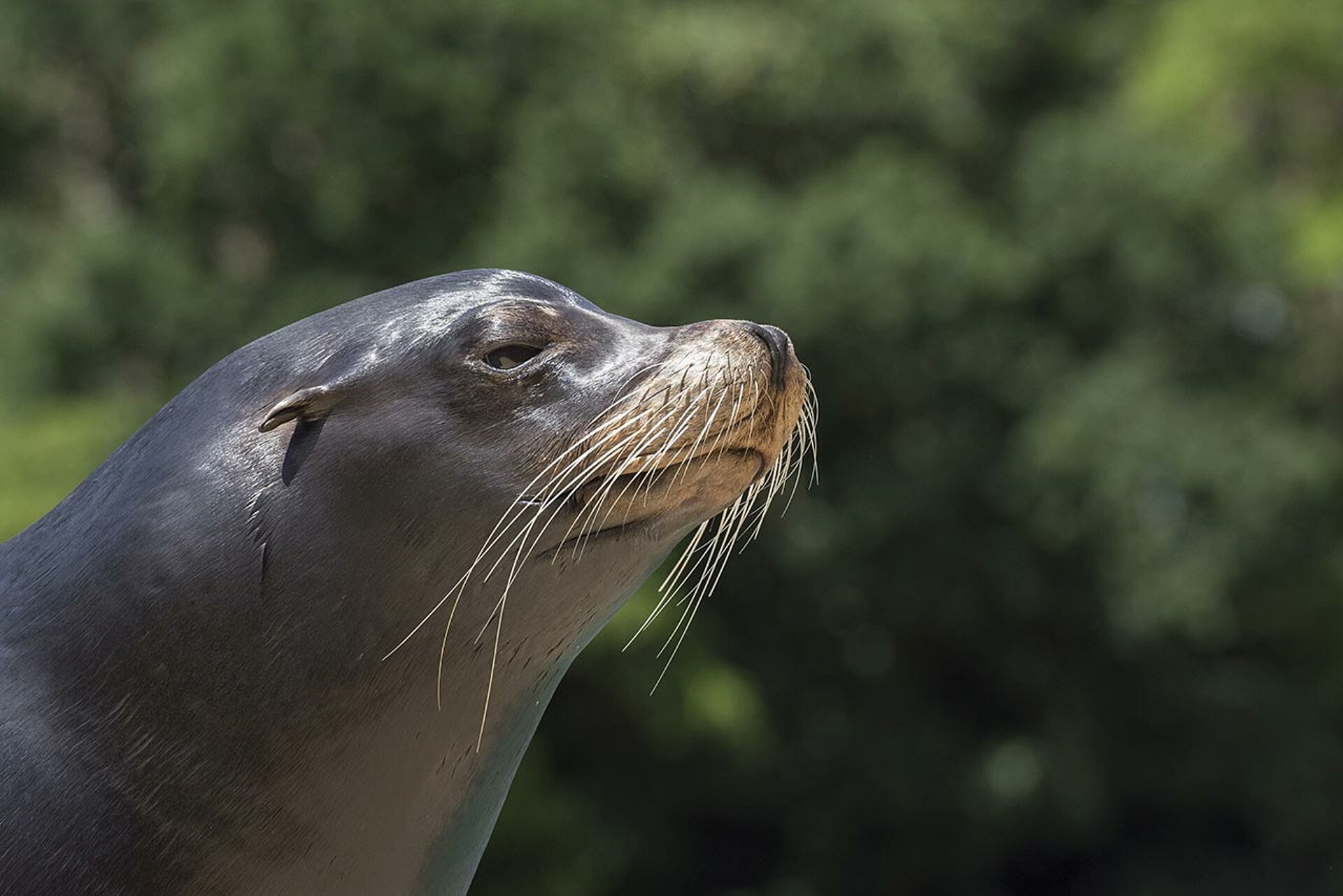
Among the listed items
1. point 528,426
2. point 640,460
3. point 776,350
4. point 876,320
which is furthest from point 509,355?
point 876,320

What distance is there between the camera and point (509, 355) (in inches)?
86.4

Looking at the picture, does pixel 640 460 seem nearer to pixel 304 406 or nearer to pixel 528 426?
pixel 528 426

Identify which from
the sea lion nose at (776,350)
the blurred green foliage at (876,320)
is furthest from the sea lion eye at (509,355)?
the blurred green foliage at (876,320)

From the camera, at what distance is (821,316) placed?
1462 cm

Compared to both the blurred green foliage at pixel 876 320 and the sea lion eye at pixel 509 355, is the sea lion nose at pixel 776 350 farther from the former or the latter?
the blurred green foliage at pixel 876 320

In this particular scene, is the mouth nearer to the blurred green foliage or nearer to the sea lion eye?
the sea lion eye

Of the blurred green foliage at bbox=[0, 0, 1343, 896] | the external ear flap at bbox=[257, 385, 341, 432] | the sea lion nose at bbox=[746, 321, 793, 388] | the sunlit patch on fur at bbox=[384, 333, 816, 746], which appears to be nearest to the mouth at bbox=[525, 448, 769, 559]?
the sunlit patch on fur at bbox=[384, 333, 816, 746]

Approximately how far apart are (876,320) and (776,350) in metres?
12.8

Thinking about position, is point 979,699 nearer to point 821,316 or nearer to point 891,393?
point 891,393

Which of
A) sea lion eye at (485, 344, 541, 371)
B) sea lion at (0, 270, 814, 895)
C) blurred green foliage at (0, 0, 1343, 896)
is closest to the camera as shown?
sea lion at (0, 270, 814, 895)

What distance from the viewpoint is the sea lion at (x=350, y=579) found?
206 centimetres

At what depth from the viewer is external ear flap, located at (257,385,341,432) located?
6.97 ft

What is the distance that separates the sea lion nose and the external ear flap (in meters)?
0.50

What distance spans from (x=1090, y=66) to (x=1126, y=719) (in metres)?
6.45
